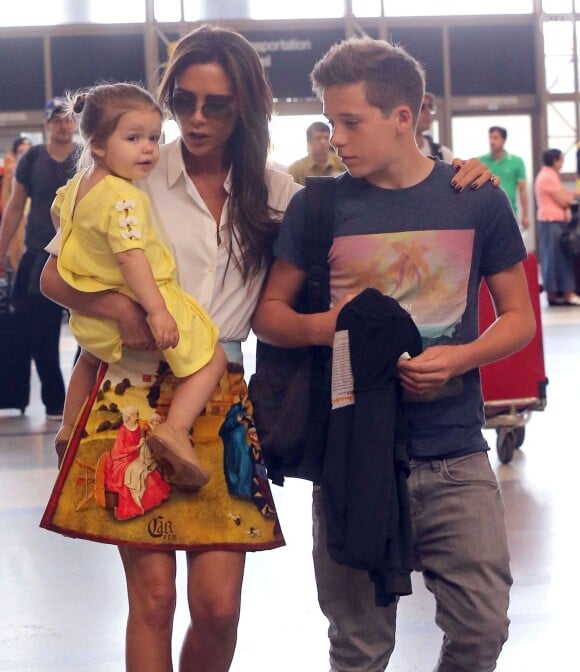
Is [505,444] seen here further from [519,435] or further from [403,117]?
[403,117]

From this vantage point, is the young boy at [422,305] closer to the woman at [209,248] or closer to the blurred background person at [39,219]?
the woman at [209,248]

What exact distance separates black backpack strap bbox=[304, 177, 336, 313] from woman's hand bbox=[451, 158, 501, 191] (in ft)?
0.86

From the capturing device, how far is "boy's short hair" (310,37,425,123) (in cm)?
278

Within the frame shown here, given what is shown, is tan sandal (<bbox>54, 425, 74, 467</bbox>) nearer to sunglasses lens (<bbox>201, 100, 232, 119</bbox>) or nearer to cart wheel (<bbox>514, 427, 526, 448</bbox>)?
sunglasses lens (<bbox>201, 100, 232, 119</bbox>)

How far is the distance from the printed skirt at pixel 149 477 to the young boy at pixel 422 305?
17 centimetres

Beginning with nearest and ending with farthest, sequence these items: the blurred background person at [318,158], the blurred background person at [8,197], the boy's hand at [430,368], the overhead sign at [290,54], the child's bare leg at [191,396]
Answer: the boy's hand at [430,368] < the child's bare leg at [191,396] < the blurred background person at [318,158] < the blurred background person at [8,197] < the overhead sign at [290,54]

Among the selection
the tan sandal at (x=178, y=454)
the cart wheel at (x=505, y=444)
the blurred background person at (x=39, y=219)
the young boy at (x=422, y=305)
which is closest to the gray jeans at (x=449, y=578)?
the young boy at (x=422, y=305)

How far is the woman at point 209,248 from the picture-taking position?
2836 mm

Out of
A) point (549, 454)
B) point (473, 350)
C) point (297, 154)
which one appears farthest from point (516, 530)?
point (297, 154)

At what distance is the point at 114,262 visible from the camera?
9.43 feet

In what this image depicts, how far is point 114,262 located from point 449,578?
96 cm

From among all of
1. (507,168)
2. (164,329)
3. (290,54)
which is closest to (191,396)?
(164,329)

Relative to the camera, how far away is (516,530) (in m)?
5.41

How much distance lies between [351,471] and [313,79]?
83 centimetres
